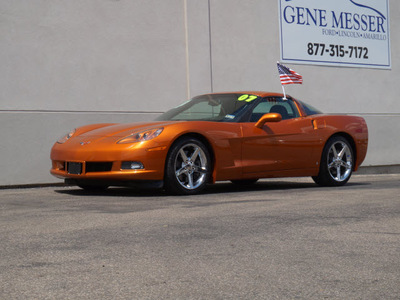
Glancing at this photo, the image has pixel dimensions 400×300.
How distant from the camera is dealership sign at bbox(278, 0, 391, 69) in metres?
14.1

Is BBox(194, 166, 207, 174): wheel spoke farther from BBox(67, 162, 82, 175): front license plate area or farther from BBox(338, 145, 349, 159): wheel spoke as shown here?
BBox(338, 145, 349, 159): wheel spoke

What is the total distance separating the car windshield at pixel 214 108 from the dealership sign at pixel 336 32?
5285 mm

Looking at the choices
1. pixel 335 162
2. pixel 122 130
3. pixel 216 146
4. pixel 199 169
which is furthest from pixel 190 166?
pixel 335 162

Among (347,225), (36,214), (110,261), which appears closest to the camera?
(110,261)

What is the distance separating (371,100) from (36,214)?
11.0 m

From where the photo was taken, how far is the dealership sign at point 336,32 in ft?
46.3

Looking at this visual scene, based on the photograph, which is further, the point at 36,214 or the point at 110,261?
the point at 36,214

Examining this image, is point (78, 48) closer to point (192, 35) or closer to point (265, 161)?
point (192, 35)

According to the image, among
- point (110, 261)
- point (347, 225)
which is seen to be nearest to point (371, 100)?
point (347, 225)

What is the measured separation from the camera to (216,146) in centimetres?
789

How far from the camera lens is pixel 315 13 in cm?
1455

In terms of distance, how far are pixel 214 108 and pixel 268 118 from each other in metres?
0.74

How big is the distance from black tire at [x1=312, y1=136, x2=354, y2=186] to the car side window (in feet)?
2.15

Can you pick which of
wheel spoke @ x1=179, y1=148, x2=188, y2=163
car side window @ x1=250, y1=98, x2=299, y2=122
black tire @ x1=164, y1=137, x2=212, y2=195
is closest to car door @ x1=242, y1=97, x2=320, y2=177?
car side window @ x1=250, y1=98, x2=299, y2=122
